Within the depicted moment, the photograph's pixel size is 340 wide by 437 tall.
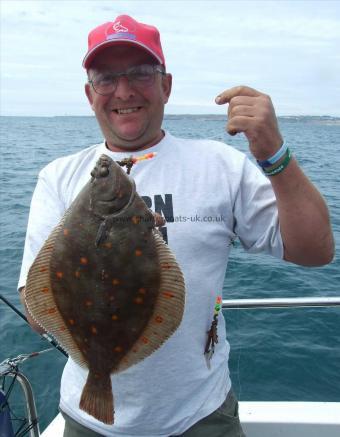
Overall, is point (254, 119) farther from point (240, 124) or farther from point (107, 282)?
point (107, 282)

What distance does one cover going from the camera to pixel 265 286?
821 centimetres

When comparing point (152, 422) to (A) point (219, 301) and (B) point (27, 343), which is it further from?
(B) point (27, 343)

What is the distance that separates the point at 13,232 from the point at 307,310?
7.49 metres

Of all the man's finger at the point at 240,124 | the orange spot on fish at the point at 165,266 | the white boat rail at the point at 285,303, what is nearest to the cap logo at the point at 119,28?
the man's finger at the point at 240,124

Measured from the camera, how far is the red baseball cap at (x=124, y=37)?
241 centimetres

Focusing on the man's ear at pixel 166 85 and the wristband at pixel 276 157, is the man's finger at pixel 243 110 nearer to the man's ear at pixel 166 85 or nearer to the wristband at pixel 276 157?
the wristband at pixel 276 157

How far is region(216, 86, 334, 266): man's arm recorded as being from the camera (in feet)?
6.47

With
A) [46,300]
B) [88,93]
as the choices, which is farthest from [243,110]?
[46,300]

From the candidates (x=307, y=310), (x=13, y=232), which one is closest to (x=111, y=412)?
(x=307, y=310)

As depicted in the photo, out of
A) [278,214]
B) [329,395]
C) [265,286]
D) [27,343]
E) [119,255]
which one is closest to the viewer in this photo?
[119,255]

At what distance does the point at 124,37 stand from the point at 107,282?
1.35 m

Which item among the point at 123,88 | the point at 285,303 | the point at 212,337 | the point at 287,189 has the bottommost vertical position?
the point at 285,303

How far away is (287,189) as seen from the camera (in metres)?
2.11

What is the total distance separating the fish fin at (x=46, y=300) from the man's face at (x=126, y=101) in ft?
2.39
